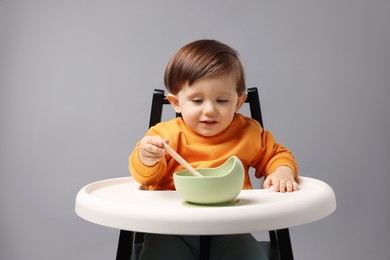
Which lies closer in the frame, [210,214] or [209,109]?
[210,214]

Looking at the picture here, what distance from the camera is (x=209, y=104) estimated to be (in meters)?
1.06

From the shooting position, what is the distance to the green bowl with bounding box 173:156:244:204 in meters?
0.81

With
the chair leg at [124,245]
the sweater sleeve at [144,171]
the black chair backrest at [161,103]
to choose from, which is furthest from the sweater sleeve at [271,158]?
the chair leg at [124,245]

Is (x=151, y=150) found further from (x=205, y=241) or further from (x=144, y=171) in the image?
(x=205, y=241)

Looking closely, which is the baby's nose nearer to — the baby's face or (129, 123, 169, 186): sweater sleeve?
the baby's face

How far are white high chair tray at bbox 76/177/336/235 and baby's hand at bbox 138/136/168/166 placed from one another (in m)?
0.09

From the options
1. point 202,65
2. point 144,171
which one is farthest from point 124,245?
point 202,65

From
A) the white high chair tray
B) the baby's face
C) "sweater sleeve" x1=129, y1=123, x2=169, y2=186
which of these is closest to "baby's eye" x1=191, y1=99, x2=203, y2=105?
the baby's face

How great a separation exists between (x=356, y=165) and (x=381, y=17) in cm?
50

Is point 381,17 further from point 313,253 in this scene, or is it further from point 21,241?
point 21,241

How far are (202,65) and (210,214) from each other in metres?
0.41

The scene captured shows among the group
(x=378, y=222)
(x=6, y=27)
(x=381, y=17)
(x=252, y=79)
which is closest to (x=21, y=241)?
(x=6, y=27)

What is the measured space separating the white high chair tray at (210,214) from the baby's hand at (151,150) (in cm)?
9

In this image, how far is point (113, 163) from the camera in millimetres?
1812
